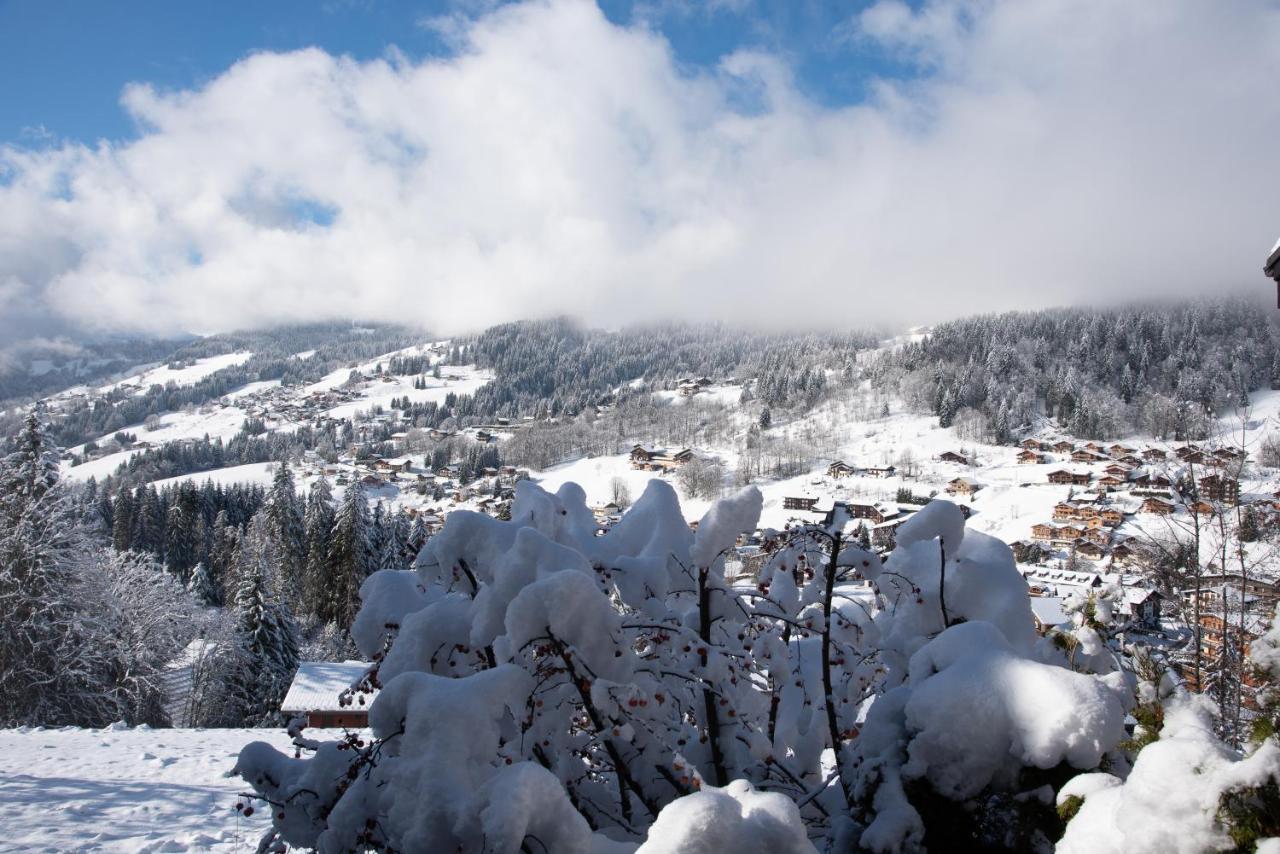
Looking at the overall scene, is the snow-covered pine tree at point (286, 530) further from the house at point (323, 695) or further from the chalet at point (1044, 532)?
the chalet at point (1044, 532)

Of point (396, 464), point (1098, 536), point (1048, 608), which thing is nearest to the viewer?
point (1048, 608)

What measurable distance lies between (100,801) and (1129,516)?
68.9 metres

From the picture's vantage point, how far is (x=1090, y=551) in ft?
155

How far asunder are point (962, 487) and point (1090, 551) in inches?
937

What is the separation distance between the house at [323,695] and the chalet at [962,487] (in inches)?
2646

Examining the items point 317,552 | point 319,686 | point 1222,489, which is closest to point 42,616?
point 319,686

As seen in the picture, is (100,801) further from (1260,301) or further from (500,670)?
(1260,301)

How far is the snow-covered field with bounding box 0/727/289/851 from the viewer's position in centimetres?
560

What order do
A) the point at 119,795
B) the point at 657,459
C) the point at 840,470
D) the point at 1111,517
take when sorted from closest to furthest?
the point at 119,795, the point at 1111,517, the point at 840,470, the point at 657,459

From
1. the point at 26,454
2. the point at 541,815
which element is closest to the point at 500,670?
the point at 541,815

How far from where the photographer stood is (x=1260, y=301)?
139250 millimetres

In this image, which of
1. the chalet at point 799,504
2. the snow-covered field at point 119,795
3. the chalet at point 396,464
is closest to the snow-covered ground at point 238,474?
the chalet at point 396,464

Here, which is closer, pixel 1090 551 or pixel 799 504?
pixel 1090 551

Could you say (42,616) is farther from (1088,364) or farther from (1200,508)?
(1088,364)
